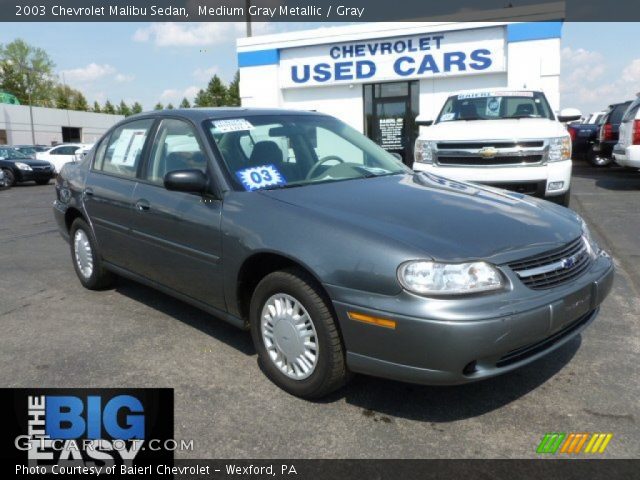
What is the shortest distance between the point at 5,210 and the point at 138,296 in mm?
8567

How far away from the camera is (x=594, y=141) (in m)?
17.4

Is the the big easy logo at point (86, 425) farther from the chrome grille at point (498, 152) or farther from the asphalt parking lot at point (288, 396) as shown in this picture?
the chrome grille at point (498, 152)

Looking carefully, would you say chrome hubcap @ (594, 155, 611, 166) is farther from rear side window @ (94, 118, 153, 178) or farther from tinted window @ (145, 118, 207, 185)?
tinted window @ (145, 118, 207, 185)

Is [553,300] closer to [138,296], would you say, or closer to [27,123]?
[138,296]

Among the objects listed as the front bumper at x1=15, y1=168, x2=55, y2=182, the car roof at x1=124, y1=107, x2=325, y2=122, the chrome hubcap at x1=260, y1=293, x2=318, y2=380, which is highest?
the car roof at x1=124, y1=107, x2=325, y2=122

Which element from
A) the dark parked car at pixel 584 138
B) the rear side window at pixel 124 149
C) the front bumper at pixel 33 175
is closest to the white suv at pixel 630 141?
the dark parked car at pixel 584 138

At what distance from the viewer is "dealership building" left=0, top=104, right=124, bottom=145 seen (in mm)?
50562

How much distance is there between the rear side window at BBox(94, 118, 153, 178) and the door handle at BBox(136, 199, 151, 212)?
0.30 metres

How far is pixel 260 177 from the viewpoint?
3373 mm

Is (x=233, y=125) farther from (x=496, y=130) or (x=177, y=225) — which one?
(x=496, y=130)

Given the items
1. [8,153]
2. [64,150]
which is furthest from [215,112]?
[64,150]

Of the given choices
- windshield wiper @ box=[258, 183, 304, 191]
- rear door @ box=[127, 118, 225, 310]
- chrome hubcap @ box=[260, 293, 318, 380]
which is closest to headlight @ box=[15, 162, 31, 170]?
rear door @ box=[127, 118, 225, 310]

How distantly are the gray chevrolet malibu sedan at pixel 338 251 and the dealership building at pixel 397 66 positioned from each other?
12.1 meters

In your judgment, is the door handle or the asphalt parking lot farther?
the door handle
